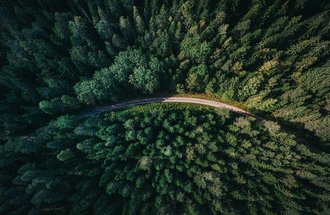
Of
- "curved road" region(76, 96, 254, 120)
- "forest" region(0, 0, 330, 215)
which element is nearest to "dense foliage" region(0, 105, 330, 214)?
Result: "forest" region(0, 0, 330, 215)

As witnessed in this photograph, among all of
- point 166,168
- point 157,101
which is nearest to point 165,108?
point 157,101

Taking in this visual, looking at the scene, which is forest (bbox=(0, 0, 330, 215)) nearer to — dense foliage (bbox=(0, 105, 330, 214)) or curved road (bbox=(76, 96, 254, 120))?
dense foliage (bbox=(0, 105, 330, 214))

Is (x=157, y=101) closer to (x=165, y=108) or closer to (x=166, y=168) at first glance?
(x=165, y=108)

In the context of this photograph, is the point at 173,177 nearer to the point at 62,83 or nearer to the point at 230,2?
the point at 62,83

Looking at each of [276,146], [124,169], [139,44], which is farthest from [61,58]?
[276,146]

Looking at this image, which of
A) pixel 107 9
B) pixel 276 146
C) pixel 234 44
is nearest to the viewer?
pixel 276 146

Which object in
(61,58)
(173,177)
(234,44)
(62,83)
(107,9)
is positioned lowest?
(173,177)
